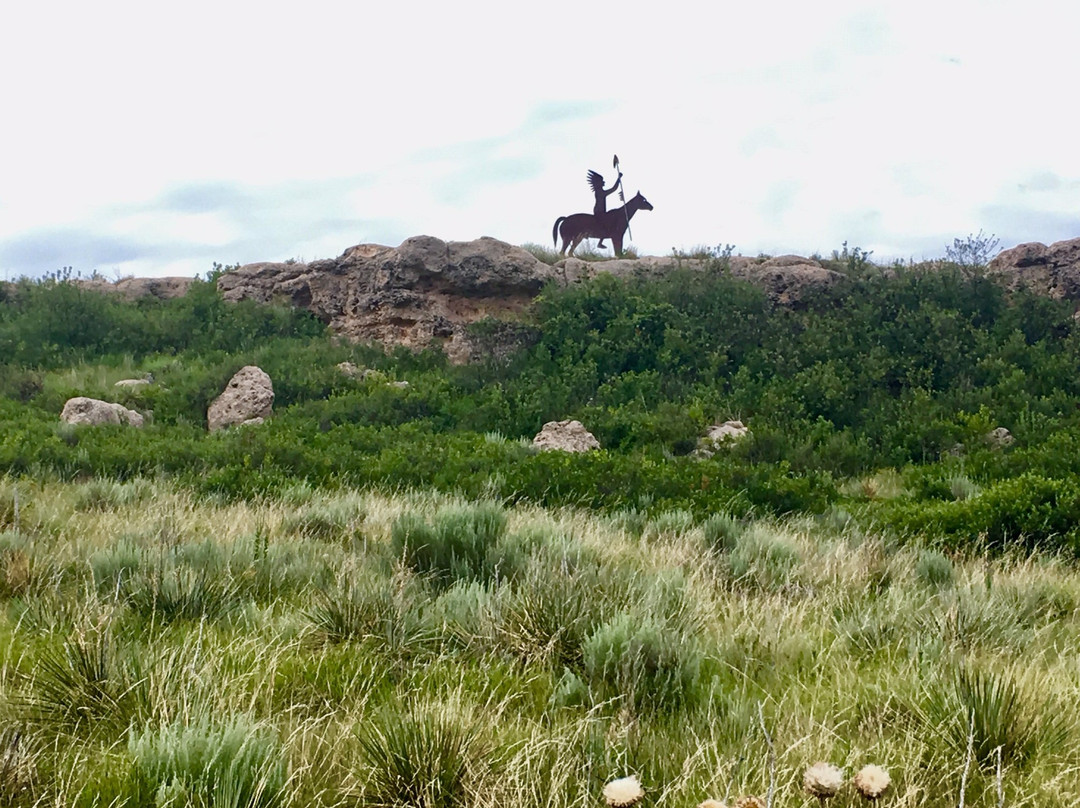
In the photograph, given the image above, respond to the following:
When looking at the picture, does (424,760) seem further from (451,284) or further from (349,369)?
(451,284)

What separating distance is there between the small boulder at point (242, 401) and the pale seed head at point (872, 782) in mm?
12140

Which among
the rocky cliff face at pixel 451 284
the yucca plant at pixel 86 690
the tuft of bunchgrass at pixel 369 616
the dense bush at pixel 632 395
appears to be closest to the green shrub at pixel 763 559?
the dense bush at pixel 632 395

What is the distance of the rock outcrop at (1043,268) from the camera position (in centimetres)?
1608

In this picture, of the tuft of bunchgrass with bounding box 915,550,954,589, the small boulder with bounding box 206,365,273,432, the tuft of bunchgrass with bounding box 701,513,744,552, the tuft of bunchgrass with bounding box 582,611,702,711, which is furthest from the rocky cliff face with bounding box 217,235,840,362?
the tuft of bunchgrass with bounding box 582,611,702,711

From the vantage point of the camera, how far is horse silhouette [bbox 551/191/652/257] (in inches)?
788

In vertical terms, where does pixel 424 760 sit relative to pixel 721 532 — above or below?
above

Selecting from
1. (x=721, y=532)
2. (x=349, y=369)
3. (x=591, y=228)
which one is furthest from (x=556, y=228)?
(x=721, y=532)

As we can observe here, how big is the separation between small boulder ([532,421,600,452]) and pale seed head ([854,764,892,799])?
9.32 meters

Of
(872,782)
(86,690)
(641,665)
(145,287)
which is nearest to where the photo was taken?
(872,782)

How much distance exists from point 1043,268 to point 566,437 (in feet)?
37.6

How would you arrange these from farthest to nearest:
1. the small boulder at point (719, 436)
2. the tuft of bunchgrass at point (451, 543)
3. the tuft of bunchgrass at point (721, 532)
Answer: the small boulder at point (719, 436) → the tuft of bunchgrass at point (721, 532) → the tuft of bunchgrass at point (451, 543)

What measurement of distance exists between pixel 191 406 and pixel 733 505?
31.7 ft

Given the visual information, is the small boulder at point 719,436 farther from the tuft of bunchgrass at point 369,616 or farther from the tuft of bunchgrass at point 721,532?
the tuft of bunchgrass at point 369,616

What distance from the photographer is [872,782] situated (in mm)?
1896
